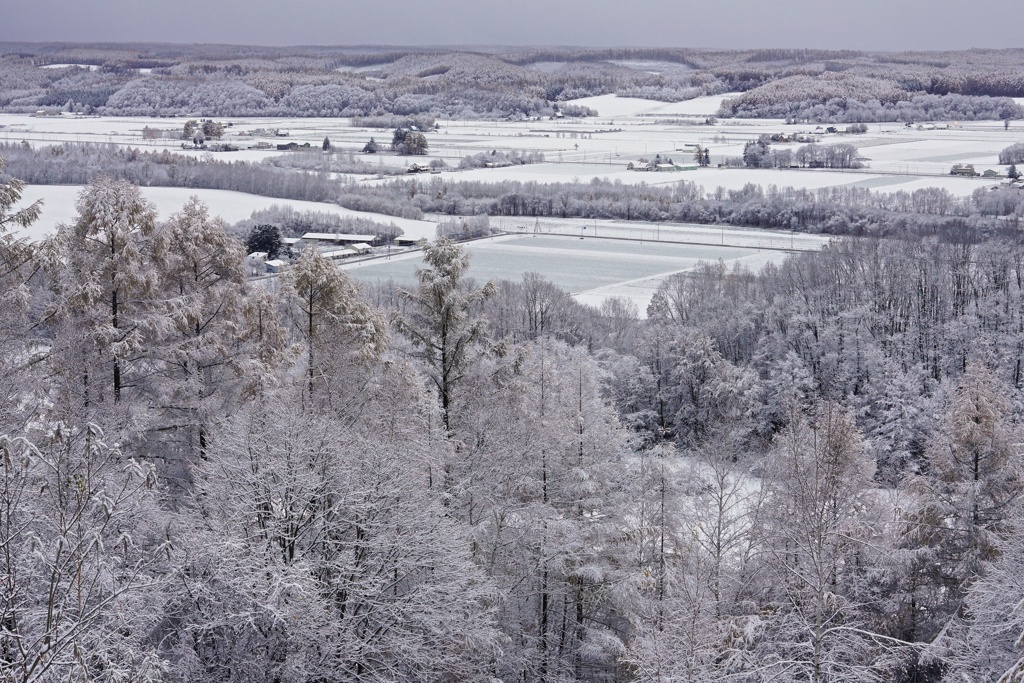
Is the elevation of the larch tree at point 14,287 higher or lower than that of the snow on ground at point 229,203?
higher

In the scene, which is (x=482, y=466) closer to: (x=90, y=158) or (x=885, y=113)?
(x=90, y=158)

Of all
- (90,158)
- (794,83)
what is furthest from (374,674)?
(794,83)

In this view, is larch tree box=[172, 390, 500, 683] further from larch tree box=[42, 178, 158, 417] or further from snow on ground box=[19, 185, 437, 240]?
snow on ground box=[19, 185, 437, 240]

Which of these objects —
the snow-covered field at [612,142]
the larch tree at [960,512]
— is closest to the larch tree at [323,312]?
the larch tree at [960,512]

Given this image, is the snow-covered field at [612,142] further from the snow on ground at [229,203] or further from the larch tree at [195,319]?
the larch tree at [195,319]

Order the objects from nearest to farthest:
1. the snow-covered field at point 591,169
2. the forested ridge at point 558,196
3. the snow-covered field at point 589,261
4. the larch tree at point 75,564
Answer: the larch tree at point 75,564 < the snow-covered field at point 589,261 < the snow-covered field at point 591,169 < the forested ridge at point 558,196

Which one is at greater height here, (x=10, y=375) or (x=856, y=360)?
(x=10, y=375)

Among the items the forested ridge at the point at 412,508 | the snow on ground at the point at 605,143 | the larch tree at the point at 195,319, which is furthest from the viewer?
the snow on ground at the point at 605,143

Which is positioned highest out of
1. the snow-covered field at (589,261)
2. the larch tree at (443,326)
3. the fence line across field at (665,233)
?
the larch tree at (443,326)

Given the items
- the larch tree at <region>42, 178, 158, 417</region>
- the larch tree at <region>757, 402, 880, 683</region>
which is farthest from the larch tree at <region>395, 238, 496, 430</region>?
the larch tree at <region>757, 402, 880, 683</region>
